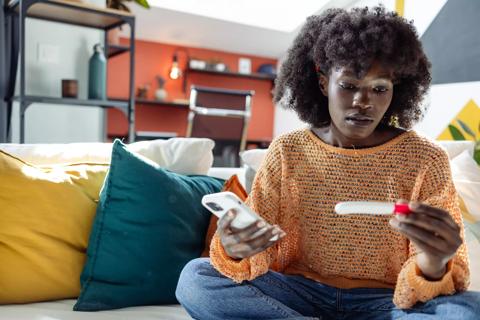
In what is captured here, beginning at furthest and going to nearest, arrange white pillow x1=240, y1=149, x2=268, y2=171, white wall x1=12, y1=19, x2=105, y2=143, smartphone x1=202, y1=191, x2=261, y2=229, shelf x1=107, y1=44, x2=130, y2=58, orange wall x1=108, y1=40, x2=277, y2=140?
orange wall x1=108, y1=40, x2=277, y2=140 < shelf x1=107, y1=44, x2=130, y2=58 < white wall x1=12, y1=19, x2=105, y2=143 < white pillow x1=240, y1=149, x2=268, y2=171 < smartphone x1=202, y1=191, x2=261, y2=229

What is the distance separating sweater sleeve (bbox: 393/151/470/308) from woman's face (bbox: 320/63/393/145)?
0.15 metres

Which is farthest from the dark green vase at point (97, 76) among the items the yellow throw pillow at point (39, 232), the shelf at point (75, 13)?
the yellow throw pillow at point (39, 232)

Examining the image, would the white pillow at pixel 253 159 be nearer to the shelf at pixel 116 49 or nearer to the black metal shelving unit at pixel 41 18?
the black metal shelving unit at pixel 41 18

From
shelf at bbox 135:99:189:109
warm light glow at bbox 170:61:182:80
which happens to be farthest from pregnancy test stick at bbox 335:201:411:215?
warm light glow at bbox 170:61:182:80

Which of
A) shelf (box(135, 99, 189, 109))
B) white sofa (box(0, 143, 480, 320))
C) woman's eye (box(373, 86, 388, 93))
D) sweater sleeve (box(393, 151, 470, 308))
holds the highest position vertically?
shelf (box(135, 99, 189, 109))

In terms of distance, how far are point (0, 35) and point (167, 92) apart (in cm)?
264

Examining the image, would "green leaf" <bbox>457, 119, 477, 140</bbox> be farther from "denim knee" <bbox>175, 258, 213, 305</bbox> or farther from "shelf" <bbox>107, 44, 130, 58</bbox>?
"shelf" <bbox>107, 44, 130, 58</bbox>

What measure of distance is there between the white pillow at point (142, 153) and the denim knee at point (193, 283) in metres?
0.41

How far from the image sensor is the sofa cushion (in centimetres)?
105

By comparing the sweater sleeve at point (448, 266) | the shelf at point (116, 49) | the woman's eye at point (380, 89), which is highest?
the shelf at point (116, 49)

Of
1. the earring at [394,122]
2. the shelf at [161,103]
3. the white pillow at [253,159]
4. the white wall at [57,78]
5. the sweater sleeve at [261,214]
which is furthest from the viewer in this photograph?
the shelf at [161,103]

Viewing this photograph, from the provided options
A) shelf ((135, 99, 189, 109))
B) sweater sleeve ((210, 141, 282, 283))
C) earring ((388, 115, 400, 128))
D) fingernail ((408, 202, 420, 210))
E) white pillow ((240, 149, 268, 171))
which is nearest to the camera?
fingernail ((408, 202, 420, 210))

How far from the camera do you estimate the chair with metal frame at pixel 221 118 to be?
10.6 feet

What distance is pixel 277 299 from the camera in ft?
3.13
